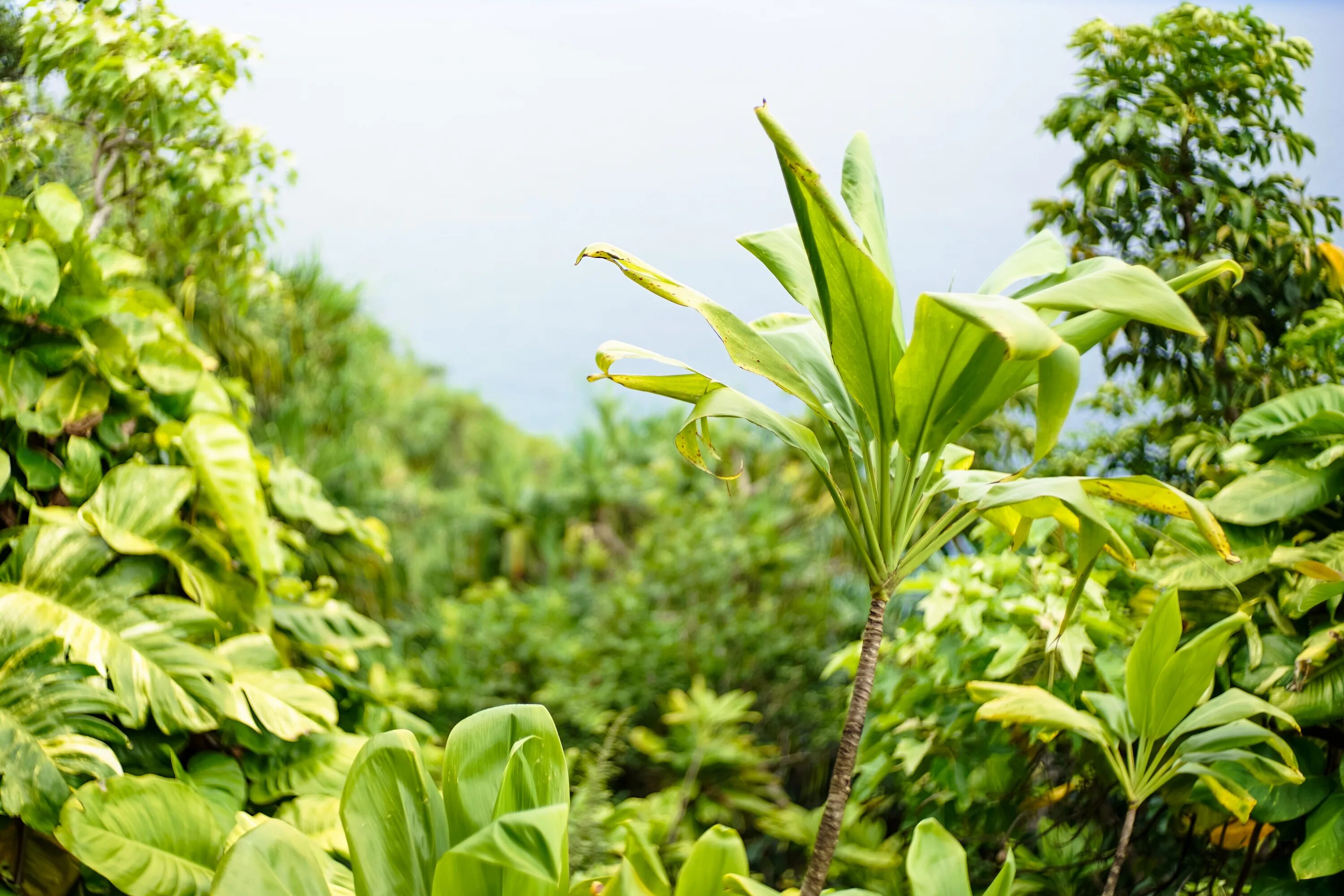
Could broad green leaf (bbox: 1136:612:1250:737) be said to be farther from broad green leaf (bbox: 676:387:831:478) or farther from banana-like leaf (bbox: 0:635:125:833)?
banana-like leaf (bbox: 0:635:125:833)

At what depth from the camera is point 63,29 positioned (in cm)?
155

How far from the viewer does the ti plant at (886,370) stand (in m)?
0.70

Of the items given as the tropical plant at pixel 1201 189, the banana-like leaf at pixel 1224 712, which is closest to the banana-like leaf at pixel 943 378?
the banana-like leaf at pixel 1224 712

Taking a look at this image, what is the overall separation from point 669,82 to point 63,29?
23486 mm

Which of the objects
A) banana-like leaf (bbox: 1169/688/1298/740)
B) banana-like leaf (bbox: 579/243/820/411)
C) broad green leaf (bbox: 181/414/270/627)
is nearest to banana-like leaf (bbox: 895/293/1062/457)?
banana-like leaf (bbox: 579/243/820/411)

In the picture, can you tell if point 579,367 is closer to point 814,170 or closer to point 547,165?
point 814,170

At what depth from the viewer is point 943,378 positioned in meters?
0.79

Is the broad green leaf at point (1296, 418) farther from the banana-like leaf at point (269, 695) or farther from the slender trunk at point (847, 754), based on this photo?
the banana-like leaf at point (269, 695)

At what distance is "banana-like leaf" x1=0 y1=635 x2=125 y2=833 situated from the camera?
98 centimetres

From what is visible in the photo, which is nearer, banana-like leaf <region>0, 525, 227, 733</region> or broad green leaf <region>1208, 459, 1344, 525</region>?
banana-like leaf <region>0, 525, 227, 733</region>

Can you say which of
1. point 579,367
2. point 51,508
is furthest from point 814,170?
point 579,367

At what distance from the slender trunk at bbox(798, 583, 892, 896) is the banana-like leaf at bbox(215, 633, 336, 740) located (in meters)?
0.86

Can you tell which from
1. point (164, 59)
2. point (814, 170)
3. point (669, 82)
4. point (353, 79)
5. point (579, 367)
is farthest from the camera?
point (353, 79)

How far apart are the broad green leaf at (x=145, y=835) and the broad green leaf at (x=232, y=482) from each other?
523 mm
